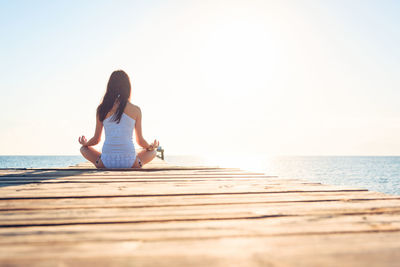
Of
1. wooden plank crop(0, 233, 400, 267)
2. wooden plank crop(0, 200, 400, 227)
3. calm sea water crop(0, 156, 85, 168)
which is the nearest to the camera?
wooden plank crop(0, 233, 400, 267)

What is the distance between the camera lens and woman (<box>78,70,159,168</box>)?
4105 mm

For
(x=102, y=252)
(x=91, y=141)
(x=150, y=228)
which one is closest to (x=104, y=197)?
(x=150, y=228)

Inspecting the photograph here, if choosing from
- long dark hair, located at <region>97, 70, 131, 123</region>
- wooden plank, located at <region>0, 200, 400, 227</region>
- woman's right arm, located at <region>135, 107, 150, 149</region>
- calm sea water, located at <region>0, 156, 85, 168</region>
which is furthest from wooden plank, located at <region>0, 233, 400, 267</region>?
calm sea water, located at <region>0, 156, 85, 168</region>

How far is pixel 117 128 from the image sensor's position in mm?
4211

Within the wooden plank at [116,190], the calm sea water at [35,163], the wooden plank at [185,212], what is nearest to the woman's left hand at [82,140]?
the wooden plank at [116,190]

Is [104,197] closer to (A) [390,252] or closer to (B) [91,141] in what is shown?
(A) [390,252]

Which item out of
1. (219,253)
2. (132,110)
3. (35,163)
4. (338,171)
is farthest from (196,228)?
(35,163)

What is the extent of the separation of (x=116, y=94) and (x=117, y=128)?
527mm

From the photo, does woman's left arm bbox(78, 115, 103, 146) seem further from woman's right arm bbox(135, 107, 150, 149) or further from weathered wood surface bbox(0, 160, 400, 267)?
weathered wood surface bbox(0, 160, 400, 267)

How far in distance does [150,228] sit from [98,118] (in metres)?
3.31

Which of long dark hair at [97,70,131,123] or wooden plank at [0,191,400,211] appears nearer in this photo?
wooden plank at [0,191,400,211]

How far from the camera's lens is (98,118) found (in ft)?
13.7

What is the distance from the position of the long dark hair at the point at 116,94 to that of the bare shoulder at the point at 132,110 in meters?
0.07

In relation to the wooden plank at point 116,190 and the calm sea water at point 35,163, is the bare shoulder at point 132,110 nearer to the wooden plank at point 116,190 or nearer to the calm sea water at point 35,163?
the wooden plank at point 116,190
